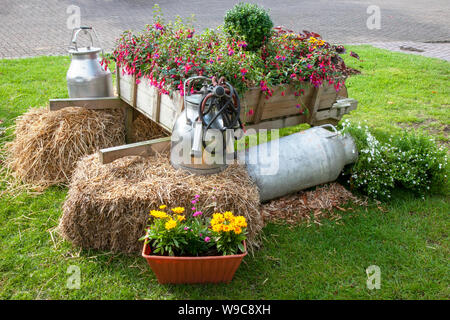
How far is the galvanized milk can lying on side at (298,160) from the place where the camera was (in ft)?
12.5

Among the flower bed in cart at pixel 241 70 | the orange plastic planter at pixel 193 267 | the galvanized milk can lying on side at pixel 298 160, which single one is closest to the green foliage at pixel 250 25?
the flower bed in cart at pixel 241 70

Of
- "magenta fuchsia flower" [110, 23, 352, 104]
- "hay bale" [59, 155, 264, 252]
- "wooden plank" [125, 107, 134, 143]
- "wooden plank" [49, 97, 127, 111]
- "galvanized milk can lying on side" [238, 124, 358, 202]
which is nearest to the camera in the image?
"hay bale" [59, 155, 264, 252]

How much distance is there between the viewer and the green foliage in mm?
4410

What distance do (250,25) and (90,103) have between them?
2.03 metres

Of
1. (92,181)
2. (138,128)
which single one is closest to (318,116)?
(138,128)

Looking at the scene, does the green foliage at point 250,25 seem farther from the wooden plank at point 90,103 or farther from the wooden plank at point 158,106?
the wooden plank at point 90,103

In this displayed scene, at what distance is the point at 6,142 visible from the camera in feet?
15.9

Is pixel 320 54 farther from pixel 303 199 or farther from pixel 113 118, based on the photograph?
pixel 113 118

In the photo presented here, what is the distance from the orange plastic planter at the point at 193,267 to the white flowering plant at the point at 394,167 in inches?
76.0

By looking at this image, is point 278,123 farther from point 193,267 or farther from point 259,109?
point 193,267

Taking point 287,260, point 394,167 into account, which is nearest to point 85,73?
point 287,260

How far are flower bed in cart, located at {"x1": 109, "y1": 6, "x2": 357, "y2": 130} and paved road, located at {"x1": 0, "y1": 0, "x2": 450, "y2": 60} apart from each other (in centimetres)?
504

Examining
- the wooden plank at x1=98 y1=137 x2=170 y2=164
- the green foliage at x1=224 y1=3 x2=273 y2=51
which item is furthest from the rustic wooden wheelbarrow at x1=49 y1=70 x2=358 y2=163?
the green foliage at x1=224 y1=3 x2=273 y2=51

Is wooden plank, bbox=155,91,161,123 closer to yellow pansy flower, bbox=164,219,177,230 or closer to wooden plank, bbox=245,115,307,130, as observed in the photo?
wooden plank, bbox=245,115,307,130
